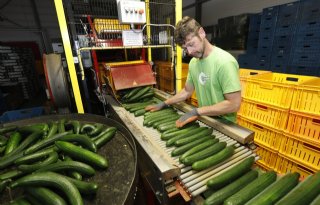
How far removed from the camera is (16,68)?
21.6 ft

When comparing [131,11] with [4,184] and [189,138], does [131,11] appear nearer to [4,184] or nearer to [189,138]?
[189,138]

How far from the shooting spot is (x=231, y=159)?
137 centimetres

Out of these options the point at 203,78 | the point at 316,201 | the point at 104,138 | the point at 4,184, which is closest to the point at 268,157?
the point at 203,78

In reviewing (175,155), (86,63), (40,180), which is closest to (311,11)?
(175,155)

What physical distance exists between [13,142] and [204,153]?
4.80ft

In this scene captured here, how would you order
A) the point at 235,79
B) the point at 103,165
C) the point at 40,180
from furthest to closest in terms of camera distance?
the point at 235,79 < the point at 103,165 < the point at 40,180

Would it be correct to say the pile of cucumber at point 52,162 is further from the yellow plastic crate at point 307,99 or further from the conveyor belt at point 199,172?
the yellow plastic crate at point 307,99

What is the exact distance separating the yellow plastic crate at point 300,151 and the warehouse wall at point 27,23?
1385 cm

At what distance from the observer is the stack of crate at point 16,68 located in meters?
6.20

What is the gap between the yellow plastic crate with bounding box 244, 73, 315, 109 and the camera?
93.5 inches

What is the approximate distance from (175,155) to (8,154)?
1188 mm

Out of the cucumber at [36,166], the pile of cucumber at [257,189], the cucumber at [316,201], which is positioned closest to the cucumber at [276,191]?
the pile of cucumber at [257,189]

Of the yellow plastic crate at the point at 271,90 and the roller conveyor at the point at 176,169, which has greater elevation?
the yellow plastic crate at the point at 271,90

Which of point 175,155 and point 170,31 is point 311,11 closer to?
point 170,31
